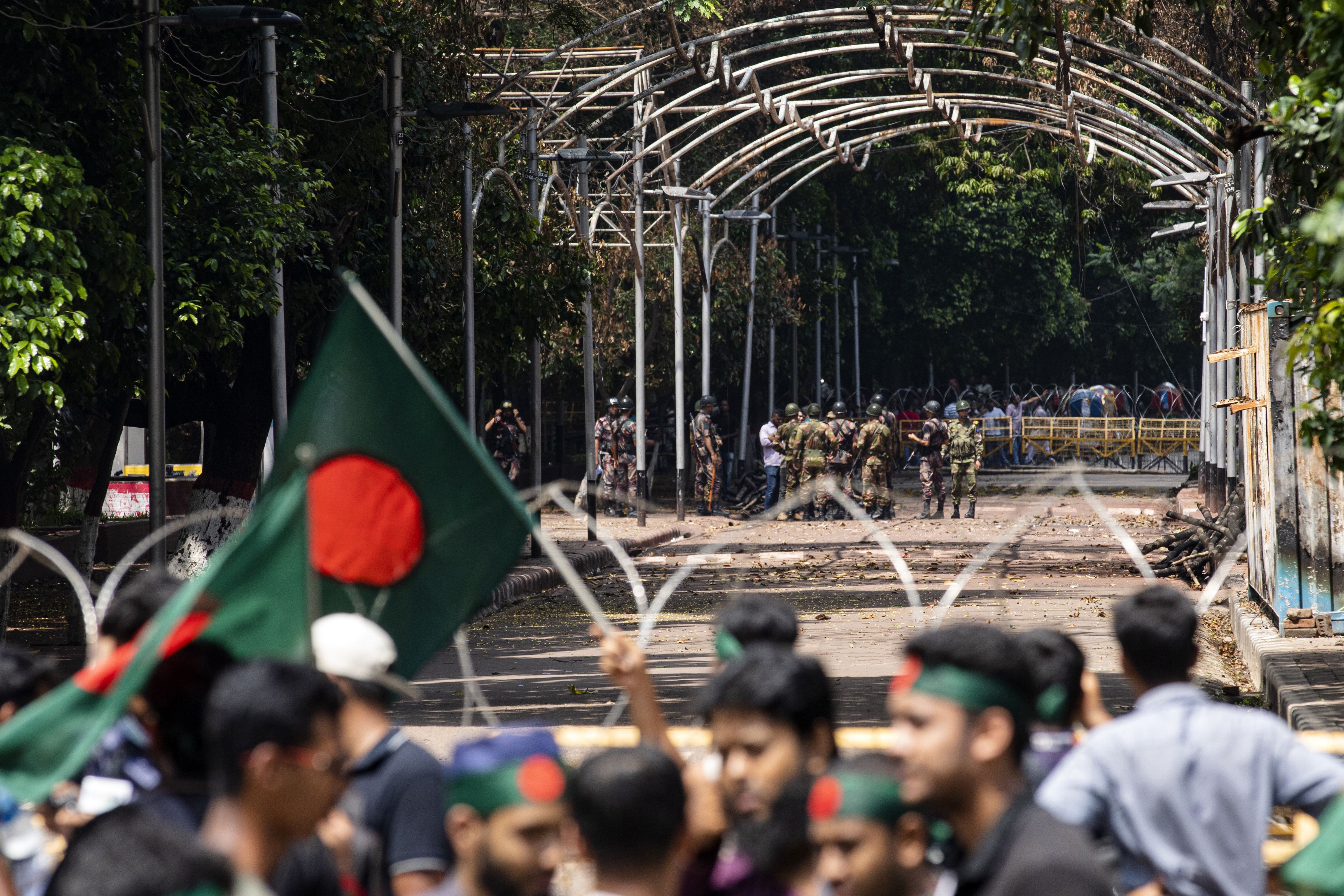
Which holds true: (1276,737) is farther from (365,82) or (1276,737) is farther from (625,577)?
(625,577)

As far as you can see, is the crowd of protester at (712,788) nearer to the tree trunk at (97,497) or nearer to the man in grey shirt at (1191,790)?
the man in grey shirt at (1191,790)

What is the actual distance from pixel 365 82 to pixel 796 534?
36.9 ft

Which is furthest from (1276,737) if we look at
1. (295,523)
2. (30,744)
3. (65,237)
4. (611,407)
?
(611,407)

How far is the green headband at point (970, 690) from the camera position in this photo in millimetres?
2840

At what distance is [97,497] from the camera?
46.4 feet

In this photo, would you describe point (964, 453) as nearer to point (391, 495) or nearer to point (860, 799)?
point (391, 495)

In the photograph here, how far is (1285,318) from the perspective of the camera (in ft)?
38.1

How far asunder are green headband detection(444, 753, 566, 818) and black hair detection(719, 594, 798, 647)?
1.33m

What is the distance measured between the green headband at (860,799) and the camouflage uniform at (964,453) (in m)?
24.3

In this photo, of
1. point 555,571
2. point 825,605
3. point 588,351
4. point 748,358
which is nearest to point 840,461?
point 748,358

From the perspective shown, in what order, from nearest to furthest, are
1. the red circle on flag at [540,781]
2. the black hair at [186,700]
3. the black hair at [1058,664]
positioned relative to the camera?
the red circle on flag at [540,781] → the black hair at [186,700] → the black hair at [1058,664]

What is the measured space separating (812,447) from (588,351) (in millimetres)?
6178

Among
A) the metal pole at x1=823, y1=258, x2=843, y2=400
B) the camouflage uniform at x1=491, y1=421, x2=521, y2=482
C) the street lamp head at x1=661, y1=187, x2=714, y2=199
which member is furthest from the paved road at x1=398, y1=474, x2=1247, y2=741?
the metal pole at x1=823, y1=258, x2=843, y2=400

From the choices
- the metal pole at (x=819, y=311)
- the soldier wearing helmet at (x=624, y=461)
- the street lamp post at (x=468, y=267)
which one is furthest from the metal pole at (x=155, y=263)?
the metal pole at (x=819, y=311)
